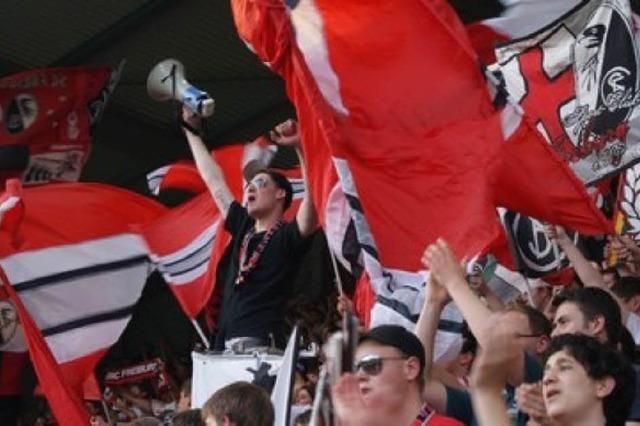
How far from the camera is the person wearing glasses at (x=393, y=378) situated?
17.9ft

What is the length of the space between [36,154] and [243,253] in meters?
5.72

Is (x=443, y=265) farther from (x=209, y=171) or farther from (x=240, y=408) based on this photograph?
(x=209, y=171)

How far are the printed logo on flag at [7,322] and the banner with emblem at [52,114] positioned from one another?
7.77ft

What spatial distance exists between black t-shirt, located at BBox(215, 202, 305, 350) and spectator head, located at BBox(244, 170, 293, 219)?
118 mm

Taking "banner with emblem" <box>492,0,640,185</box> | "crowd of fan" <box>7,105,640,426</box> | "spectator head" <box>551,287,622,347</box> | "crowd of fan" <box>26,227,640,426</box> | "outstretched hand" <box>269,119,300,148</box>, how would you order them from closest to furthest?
"crowd of fan" <box>26,227,640,426</box>, "crowd of fan" <box>7,105,640,426</box>, "spectator head" <box>551,287,622,347</box>, "outstretched hand" <box>269,119,300,148</box>, "banner with emblem" <box>492,0,640,185</box>

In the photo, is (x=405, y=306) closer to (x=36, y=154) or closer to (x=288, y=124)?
(x=288, y=124)

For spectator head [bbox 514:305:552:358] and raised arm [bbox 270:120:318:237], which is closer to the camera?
spectator head [bbox 514:305:552:358]

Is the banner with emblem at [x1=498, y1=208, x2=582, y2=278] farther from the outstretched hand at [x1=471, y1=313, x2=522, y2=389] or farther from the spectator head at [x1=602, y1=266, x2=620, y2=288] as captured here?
the outstretched hand at [x1=471, y1=313, x2=522, y2=389]

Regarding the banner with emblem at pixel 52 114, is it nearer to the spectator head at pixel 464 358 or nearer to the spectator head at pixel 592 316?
the spectator head at pixel 464 358

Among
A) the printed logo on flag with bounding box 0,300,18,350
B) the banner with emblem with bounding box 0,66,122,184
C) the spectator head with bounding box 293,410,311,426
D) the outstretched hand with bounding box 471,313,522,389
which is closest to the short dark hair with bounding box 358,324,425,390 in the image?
the outstretched hand with bounding box 471,313,522,389

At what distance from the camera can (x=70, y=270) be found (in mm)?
9719

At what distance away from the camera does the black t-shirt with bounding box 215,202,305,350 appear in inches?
307

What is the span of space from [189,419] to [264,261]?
1.74 m

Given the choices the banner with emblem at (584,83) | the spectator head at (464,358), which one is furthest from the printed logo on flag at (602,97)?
the spectator head at (464,358)
